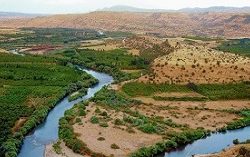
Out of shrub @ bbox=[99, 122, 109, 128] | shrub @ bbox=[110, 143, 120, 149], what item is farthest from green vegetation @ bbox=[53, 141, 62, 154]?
shrub @ bbox=[99, 122, 109, 128]

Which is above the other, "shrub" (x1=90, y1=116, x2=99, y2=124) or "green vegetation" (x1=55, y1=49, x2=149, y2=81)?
"shrub" (x1=90, y1=116, x2=99, y2=124)

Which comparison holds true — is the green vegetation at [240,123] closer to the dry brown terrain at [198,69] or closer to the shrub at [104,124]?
the shrub at [104,124]

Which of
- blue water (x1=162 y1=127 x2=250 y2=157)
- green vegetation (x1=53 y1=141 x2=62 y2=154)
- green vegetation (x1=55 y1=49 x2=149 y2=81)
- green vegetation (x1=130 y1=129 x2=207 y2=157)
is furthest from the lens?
green vegetation (x1=55 y1=49 x2=149 y2=81)

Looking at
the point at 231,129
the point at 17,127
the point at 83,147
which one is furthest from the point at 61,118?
the point at 231,129

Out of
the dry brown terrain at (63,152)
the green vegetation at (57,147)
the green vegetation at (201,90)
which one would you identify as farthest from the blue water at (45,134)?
the green vegetation at (201,90)

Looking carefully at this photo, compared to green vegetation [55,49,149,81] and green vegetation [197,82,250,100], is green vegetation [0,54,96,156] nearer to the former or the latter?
green vegetation [55,49,149,81]

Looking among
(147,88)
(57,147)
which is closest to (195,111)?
(147,88)
